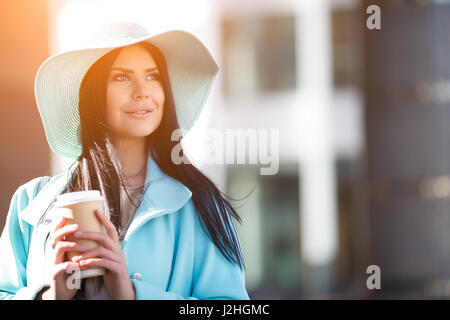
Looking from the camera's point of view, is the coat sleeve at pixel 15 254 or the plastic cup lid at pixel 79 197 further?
the coat sleeve at pixel 15 254

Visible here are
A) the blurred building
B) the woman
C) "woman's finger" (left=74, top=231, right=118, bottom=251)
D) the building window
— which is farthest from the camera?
the building window

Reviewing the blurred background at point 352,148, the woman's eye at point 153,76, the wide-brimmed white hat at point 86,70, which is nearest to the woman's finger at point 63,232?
the wide-brimmed white hat at point 86,70

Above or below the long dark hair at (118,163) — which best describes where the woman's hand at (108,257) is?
below

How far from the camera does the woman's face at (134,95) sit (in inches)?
53.9

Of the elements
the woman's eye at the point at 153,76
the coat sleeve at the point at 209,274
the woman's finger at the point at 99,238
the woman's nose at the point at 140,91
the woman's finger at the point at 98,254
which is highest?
the woman's eye at the point at 153,76

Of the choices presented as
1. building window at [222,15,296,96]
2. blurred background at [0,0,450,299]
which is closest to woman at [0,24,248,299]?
building window at [222,15,296,96]

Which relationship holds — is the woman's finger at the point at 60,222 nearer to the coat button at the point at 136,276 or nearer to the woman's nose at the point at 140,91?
the coat button at the point at 136,276

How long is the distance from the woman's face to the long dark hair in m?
0.01

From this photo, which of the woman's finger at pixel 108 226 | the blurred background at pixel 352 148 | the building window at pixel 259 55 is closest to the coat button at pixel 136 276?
the woman's finger at pixel 108 226

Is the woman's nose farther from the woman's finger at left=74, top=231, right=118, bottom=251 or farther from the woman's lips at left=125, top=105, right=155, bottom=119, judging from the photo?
the woman's finger at left=74, top=231, right=118, bottom=251

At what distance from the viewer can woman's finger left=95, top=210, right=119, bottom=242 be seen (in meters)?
1.23

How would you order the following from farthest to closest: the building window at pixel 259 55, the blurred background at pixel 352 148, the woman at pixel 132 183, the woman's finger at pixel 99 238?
the blurred background at pixel 352 148 → the building window at pixel 259 55 → the woman at pixel 132 183 → the woman's finger at pixel 99 238

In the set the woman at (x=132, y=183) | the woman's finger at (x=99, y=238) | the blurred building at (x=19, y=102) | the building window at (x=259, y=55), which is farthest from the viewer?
the building window at (x=259, y=55)

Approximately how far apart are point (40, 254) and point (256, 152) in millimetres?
587
